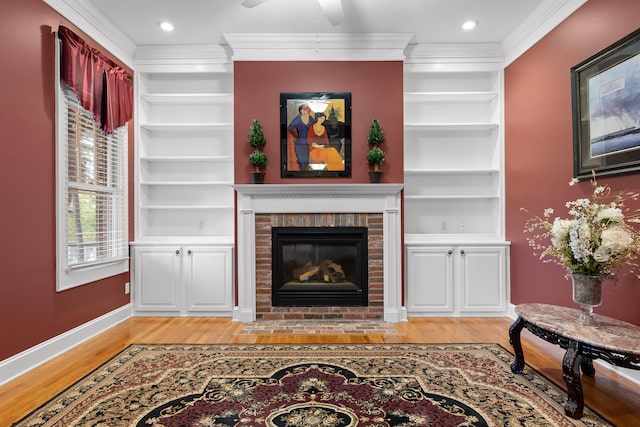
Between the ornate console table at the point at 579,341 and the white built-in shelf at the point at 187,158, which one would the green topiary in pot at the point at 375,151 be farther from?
the ornate console table at the point at 579,341

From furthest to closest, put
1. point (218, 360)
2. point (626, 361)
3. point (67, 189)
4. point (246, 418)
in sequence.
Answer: point (67, 189) → point (218, 360) → point (246, 418) → point (626, 361)

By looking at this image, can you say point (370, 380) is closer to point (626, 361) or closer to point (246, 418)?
point (246, 418)

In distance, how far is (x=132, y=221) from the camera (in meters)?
3.96

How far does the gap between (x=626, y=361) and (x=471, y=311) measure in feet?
6.83

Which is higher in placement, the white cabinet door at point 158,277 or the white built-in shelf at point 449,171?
the white built-in shelf at point 449,171

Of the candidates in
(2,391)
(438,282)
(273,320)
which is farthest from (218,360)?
(438,282)

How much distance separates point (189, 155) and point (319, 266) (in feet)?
6.98

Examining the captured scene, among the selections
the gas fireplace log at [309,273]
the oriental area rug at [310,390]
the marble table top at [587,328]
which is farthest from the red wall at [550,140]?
the gas fireplace log at [309,273]

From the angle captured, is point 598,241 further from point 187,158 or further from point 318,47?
point 187,158

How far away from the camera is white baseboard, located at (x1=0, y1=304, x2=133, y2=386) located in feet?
7.93

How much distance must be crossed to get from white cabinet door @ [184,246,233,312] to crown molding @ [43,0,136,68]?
2.30 metres

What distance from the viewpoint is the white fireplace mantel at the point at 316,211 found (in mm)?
3754

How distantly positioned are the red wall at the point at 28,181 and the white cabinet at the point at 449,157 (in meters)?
3.56

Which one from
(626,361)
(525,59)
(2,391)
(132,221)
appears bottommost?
(2,391)
